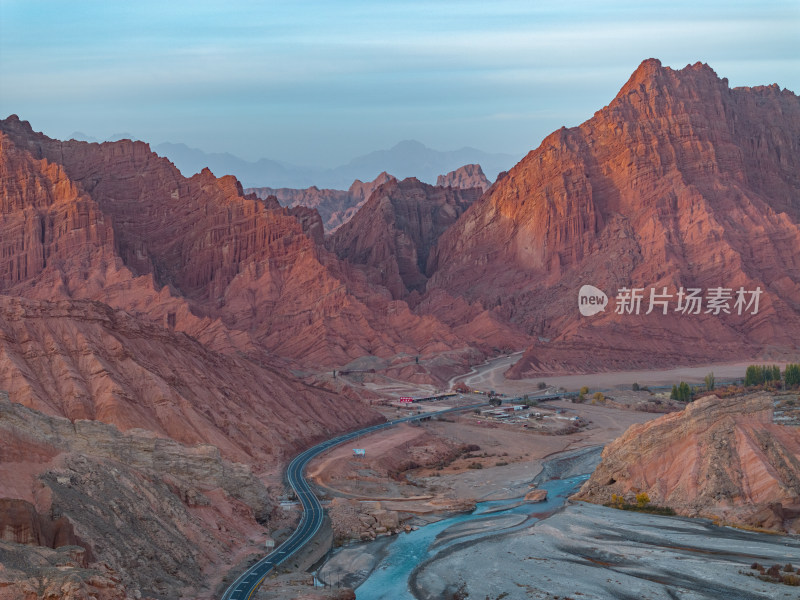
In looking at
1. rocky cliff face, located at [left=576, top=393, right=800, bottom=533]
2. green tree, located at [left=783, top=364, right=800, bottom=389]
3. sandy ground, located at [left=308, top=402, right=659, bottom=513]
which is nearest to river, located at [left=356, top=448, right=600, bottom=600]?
sandy ground, located at [left=308, top=402, right=659, bottom=513]

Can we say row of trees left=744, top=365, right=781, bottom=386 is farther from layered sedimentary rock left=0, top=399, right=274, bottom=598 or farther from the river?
layered sedimentary rock left=0, top=399, right=274, bottom=598

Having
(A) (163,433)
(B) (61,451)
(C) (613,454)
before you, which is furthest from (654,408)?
(B) (61,451)

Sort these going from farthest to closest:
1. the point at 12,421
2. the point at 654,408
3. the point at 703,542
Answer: the point at 654,408, the point at 703,542, the point at 12,421

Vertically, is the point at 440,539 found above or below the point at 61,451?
below

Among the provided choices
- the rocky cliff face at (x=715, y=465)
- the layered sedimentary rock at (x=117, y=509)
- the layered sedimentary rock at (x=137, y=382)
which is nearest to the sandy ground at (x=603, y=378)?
the layered sedimentary rock at (x=137, y=382)

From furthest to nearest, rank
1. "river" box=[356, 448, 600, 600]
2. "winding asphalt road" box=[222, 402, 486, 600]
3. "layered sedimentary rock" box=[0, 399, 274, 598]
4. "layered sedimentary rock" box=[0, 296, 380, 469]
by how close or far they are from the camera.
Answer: "layered sedimentary rock" box=[0, 296, 380, 469], "river" box=[356, 448, 600, 600], "winding asphalt road" box=[222, 402, 486, 600], "layered sedimentary rock" box=[0, 399, 274, 598]

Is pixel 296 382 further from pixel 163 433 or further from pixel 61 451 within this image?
pixel 61 451

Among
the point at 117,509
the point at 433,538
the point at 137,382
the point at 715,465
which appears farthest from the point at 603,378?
the point at 117,509
